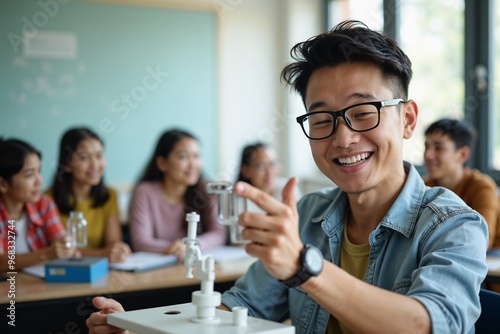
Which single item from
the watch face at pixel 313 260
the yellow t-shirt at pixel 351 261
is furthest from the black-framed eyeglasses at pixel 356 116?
the watch face at pixel 313 260

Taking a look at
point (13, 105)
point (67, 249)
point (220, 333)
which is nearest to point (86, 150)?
point (67, 249)

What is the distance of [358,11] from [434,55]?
0.91m

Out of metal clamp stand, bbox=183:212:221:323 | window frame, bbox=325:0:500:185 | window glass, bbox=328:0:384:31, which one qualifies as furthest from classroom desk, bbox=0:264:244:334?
window glass, bbox=328:0:384:31

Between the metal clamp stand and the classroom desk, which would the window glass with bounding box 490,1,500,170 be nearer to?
the classroom desk

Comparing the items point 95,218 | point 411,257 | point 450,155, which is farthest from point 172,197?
point 411,257

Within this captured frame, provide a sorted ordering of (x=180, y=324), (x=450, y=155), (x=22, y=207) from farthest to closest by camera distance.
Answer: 1. (x=450, y=155)
2. (x=22, y=207)
3. (x=180, y=324)

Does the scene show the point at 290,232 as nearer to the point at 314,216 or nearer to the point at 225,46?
the point at 314,216

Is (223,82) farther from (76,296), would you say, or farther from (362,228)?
(362,228)

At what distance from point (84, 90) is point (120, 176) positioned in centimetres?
72

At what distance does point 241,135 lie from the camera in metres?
5.35

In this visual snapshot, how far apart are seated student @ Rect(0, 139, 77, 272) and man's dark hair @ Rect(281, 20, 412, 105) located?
174 cm

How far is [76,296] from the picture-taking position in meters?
2.41

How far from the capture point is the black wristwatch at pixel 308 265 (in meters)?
1.08

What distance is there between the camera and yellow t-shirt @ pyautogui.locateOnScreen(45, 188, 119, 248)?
11.3 ft
